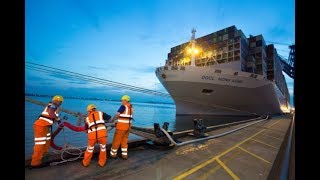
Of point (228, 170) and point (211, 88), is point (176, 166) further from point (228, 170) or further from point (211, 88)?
point (211, 88)

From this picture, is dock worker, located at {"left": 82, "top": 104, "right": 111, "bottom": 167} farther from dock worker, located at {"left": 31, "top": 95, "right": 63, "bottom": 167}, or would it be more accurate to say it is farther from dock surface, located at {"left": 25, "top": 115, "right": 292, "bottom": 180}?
dock worker, located at {"left": 31, "top": 95, "right": 63, "bottom": 167}

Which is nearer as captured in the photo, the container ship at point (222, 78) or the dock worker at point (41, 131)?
the dock worker at point (41, 131)

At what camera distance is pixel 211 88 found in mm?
22422

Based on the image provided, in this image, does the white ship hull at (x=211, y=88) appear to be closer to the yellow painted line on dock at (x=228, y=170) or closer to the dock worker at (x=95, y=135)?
the yellow painted line on dock at (x=228, y=170)

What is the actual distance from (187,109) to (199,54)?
527 inches

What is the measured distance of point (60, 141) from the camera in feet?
39.7

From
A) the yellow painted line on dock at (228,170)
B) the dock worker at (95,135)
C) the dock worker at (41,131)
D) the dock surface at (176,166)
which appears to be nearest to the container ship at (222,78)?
the dock surface at (176,166)

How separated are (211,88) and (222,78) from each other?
1.73 m

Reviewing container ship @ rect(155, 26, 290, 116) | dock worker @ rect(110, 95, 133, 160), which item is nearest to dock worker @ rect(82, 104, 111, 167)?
dock worker @ rect(110, 95, 133, 160)

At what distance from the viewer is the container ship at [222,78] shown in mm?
21906

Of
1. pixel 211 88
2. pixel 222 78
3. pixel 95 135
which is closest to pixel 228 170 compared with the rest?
pixel 95 135

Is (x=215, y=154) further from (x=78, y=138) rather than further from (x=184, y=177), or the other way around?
(x=78, y=138)

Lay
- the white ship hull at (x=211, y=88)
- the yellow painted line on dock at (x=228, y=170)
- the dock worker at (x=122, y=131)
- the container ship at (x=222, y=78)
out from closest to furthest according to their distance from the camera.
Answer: the yellow painted line on dock at (x=228, y=170)
the dock worker at (x=122, y=131)
the white ship hull at (x=211, y=88)
the container ship at (x=222, y=78)
